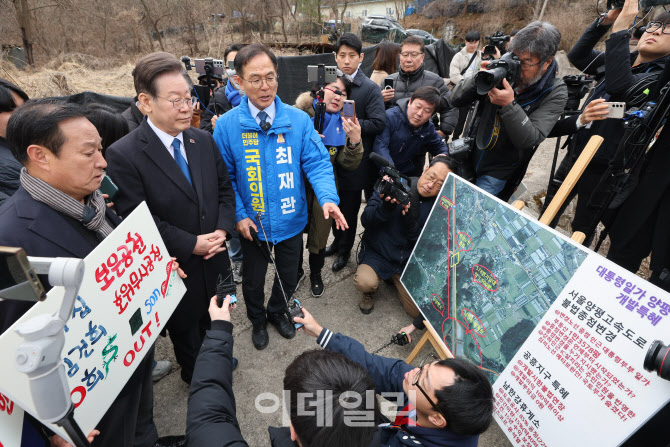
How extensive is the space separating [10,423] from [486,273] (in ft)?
6.93

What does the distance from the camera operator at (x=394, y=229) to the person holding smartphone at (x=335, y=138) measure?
1.34ft

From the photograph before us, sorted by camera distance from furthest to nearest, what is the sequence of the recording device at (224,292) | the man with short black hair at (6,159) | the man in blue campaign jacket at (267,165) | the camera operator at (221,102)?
the camera operator at (221,102)
the man in blue campaign jacket at (267,165)
the man with short black hair at (6,159)
the recording device at (224,292)

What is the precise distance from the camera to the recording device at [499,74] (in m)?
2.30

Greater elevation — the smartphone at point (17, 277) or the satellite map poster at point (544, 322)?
the smartphone at point (17, 277)

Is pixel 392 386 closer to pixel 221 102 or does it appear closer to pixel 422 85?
pixel 221 102

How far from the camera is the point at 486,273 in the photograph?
2.00 m

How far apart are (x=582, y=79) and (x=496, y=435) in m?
2.65

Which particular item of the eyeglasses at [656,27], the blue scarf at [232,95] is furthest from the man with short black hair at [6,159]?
the eyeglasses at [656,27]

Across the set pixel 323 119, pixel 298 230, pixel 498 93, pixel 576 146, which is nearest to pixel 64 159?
pixel 298 230

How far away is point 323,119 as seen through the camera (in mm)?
2994

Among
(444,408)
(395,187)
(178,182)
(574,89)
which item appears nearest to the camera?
(444,408)

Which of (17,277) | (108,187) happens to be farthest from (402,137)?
(17,277)

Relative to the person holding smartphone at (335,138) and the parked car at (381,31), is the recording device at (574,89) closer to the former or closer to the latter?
the person holding smartphone at (335,138)

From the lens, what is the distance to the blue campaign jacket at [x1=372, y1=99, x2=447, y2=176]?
11.1ft
